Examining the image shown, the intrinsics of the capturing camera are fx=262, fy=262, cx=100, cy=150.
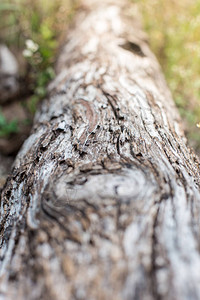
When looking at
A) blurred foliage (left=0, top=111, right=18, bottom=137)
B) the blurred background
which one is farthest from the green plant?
blurred foliage (left=0, top=111, right=18, bottom=137)

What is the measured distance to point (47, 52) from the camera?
9.54 ft

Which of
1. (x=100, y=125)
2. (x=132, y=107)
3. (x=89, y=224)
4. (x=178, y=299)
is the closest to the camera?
(x=178, y=299)

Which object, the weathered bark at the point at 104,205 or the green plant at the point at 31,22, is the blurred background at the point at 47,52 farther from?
the weathered bark at the point at 104,205

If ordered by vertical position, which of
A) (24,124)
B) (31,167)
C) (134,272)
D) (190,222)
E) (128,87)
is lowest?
(134,272)

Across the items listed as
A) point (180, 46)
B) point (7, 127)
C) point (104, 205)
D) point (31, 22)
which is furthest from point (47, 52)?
point (104, 205)

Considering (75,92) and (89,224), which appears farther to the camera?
(75,92)

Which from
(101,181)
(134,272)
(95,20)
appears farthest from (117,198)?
(95,20)

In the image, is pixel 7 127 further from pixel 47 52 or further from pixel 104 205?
pixel 104 205

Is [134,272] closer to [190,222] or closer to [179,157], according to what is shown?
[190,222]

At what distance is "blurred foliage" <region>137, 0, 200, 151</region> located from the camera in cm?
288

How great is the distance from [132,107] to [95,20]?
1.67 m

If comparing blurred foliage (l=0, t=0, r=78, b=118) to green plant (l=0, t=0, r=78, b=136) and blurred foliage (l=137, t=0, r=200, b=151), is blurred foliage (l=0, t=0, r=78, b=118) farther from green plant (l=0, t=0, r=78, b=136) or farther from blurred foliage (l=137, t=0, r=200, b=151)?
blurred foliage (l=137, t=0, r=200, b=151)

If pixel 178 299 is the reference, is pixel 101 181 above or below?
above

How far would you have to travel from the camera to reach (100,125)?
178 centimetres
